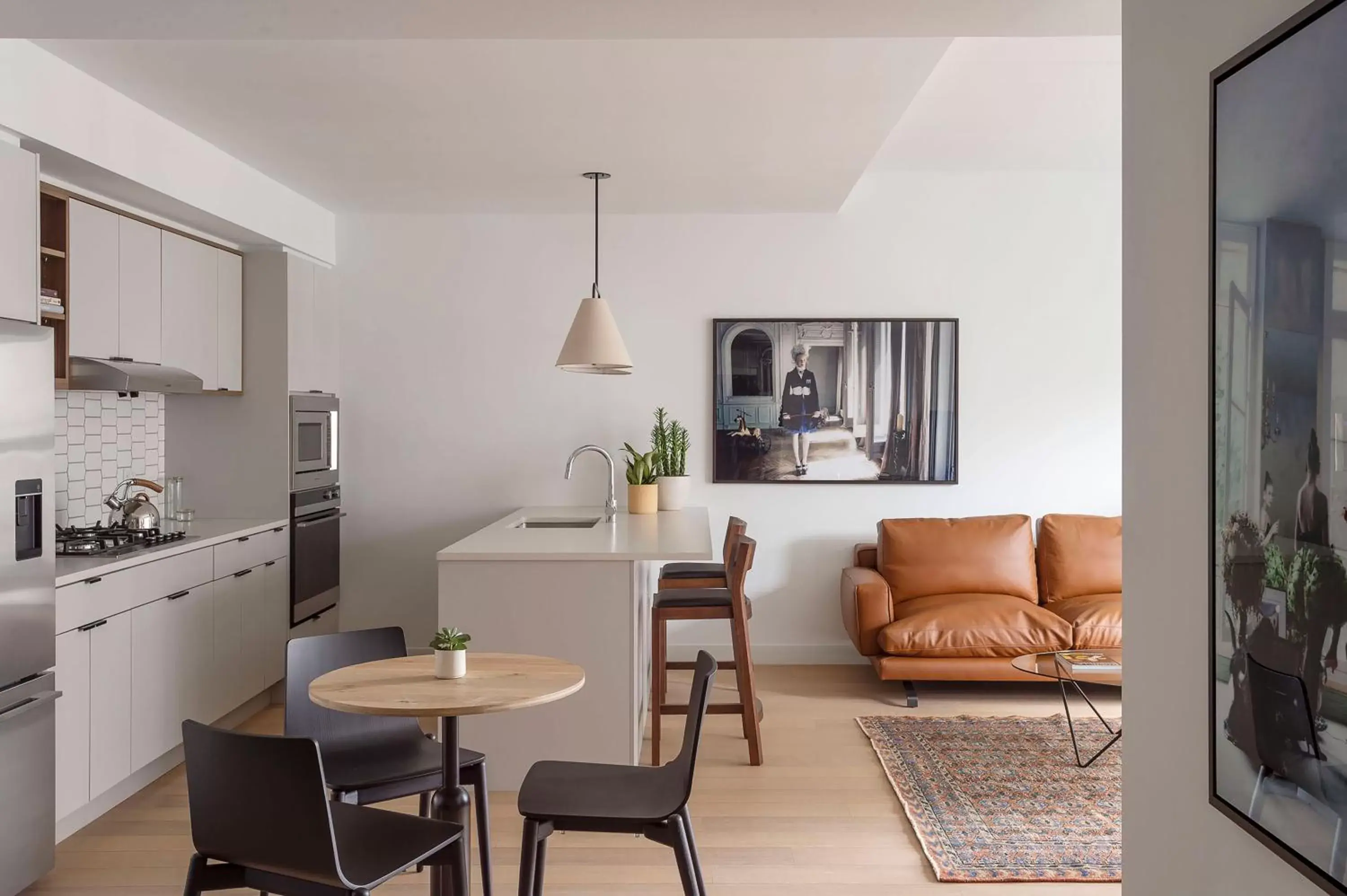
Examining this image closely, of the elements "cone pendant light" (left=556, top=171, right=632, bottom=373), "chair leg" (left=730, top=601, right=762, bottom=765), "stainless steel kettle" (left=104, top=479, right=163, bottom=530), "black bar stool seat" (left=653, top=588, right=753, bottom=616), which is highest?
"cone pendant light" (left=556, top=171, right=632, bottom=373)

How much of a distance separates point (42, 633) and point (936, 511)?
4.52m

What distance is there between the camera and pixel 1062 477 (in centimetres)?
606

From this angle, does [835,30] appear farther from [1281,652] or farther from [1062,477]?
[1062,477]

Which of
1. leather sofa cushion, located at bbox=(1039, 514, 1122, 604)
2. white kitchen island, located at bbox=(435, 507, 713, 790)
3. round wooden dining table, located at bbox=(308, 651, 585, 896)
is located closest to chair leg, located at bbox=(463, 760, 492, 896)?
round wooden dining table, located at bbox=(308, 651, 585, 896)

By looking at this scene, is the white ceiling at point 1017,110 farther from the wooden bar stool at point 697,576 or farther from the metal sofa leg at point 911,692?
the metal sofa leg at point 911,692

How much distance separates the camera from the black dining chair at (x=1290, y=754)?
1.37 meters

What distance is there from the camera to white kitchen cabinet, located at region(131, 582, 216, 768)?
394 centimetres

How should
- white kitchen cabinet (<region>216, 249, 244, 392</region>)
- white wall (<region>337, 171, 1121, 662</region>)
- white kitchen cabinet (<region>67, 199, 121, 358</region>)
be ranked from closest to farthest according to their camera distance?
white kitchen cabinet (<region>67, 199, 121, 358</region>) → white kitchen cabinet (<region>216, 249, 244, 392</region>) → white wall (<region>337, 171, 1121, 662</region>)

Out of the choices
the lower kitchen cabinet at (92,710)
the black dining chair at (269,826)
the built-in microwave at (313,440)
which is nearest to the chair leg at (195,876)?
the black dining chair at (269,826)

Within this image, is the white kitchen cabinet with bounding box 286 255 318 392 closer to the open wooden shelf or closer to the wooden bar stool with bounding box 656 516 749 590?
the open wooden shelf

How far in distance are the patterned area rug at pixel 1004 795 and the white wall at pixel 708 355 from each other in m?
1.48

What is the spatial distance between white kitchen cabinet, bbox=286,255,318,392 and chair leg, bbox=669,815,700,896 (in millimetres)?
3750

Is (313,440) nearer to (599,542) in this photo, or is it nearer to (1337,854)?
(599,542)

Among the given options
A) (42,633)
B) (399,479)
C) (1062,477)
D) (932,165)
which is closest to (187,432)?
(399,479)
